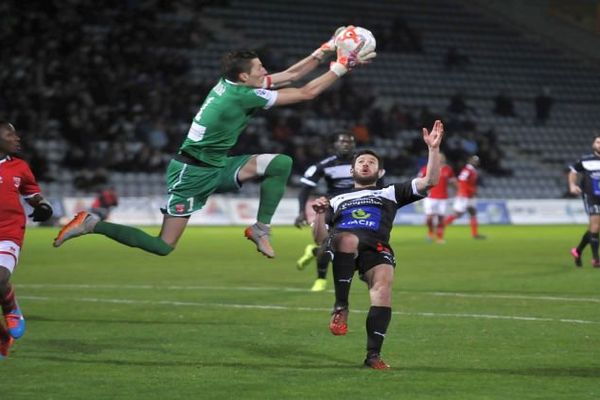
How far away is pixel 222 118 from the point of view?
34.1 feet

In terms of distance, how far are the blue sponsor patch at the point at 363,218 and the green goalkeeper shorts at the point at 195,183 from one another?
1.51 m

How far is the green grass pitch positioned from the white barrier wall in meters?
14.4

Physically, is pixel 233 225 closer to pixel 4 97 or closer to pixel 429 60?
pixel 4 97

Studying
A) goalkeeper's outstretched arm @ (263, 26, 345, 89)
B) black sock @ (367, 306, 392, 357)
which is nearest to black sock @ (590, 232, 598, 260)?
goalkeeper's outstretched arm @ (263, 26, 345, 89)

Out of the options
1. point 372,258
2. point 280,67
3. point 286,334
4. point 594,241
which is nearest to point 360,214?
point 372,258

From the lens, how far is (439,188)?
30656mm

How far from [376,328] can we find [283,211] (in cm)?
2974

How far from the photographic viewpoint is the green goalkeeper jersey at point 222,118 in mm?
10305

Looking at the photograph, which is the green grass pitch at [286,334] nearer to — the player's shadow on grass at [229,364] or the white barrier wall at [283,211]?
the player's shadow on grass at [229,364]

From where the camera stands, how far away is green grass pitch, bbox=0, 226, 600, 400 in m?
8.32

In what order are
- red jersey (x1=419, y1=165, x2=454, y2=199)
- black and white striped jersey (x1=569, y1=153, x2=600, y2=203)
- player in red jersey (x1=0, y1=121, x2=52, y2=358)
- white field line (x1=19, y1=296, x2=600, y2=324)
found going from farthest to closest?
red jersey (x1=419, y1=165, x2=454, y2=199) < black and white striped jersey (x1=569, y1=153, x2=600, y2=203) < white field line (x1=19, y1=296, x2=600, y2=324) < player in red jersey (x1=0, y1=121, x2=52, y2=358)

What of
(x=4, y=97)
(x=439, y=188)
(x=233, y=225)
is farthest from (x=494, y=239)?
(x=4, y=97)

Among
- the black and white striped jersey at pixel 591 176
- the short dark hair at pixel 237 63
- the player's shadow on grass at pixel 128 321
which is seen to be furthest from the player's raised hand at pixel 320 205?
the black and white striped jersey at pixel 591 176

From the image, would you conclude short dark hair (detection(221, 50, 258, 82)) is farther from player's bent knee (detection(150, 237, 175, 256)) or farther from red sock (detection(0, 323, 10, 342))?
red sock (detection(0, 323, 10, 342))
